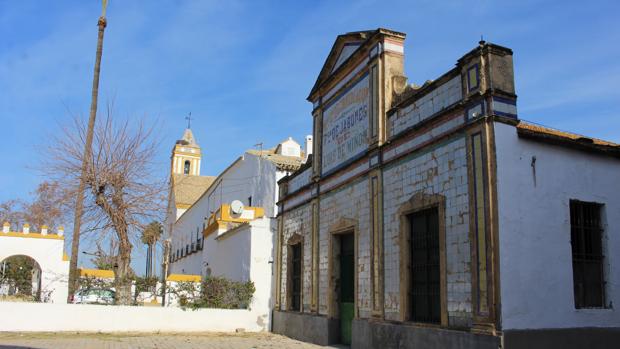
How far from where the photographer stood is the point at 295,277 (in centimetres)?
1669

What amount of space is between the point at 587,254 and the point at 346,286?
19.6 feet

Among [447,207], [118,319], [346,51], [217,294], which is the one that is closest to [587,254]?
[447,207]

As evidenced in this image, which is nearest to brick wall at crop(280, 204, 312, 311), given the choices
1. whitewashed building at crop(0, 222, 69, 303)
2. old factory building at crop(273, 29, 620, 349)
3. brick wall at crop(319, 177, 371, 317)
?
brick wall at crop(319, 177, 371, 317)

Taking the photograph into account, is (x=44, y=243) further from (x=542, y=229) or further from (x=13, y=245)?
(x=542, y=229)

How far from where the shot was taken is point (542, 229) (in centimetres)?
848

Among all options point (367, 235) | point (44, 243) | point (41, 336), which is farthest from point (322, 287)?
point (44, 243)

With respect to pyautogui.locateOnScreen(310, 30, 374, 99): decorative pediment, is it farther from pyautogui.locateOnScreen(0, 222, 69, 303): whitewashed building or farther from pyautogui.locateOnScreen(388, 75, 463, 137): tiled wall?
pyautogui.locateOnScreen(0, 222, 69, 303): whitewashed building

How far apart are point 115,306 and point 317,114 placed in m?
8.06

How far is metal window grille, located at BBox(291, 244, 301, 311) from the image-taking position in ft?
53.7

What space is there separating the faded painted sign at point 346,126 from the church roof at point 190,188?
39.7 metres

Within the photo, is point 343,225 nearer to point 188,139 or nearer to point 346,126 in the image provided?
point 346,126

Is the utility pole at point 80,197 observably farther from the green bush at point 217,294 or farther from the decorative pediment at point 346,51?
the decorative pediment at point 346,51

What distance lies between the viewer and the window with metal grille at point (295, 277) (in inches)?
644

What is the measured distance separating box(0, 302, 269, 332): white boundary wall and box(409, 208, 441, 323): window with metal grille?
8473 mm
